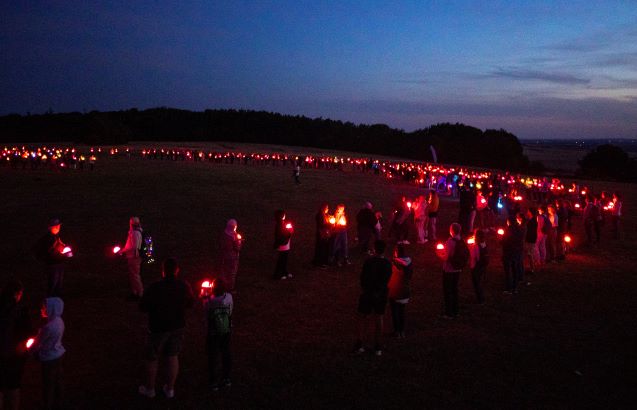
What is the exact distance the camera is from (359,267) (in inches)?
511

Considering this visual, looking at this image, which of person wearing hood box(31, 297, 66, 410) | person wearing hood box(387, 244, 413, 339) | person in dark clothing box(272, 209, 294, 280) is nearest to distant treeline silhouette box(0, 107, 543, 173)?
person in dark clothing box(272, 209, 294, 280)

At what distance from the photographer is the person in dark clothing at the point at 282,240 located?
11.0m

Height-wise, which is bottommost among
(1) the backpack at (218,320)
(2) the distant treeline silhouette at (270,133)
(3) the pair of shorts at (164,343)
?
(3) the pair of shorts at (164,343)

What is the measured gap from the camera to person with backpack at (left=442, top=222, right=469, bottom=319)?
29.4 ft

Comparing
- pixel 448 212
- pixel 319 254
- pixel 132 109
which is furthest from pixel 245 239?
pixel 132 109

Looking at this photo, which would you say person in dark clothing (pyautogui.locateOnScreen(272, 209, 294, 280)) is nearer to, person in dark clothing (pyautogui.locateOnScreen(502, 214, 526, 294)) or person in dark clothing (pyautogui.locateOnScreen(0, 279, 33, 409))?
person in dark clothing (pyautogui.locateOnScreen(502, 214, 526, 294))

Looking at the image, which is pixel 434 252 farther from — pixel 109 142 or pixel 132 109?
pixel 132 109

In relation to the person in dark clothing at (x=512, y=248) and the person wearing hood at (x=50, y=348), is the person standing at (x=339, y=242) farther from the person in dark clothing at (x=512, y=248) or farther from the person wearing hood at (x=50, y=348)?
the person wearing hood at (x=50, y=348)

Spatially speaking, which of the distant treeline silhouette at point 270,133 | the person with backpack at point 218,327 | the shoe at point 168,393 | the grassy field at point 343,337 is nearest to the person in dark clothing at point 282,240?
the grassy field at point 343,337

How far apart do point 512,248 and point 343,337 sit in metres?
4.48

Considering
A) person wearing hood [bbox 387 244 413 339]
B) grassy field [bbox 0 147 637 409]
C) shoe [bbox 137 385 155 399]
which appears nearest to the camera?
shoe [bbox 137 385 155 399]

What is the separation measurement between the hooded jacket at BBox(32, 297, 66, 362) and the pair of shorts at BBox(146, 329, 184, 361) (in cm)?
93

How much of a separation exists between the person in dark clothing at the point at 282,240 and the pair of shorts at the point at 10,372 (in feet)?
20.7

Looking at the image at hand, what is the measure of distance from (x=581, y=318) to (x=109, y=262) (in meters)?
10.3
